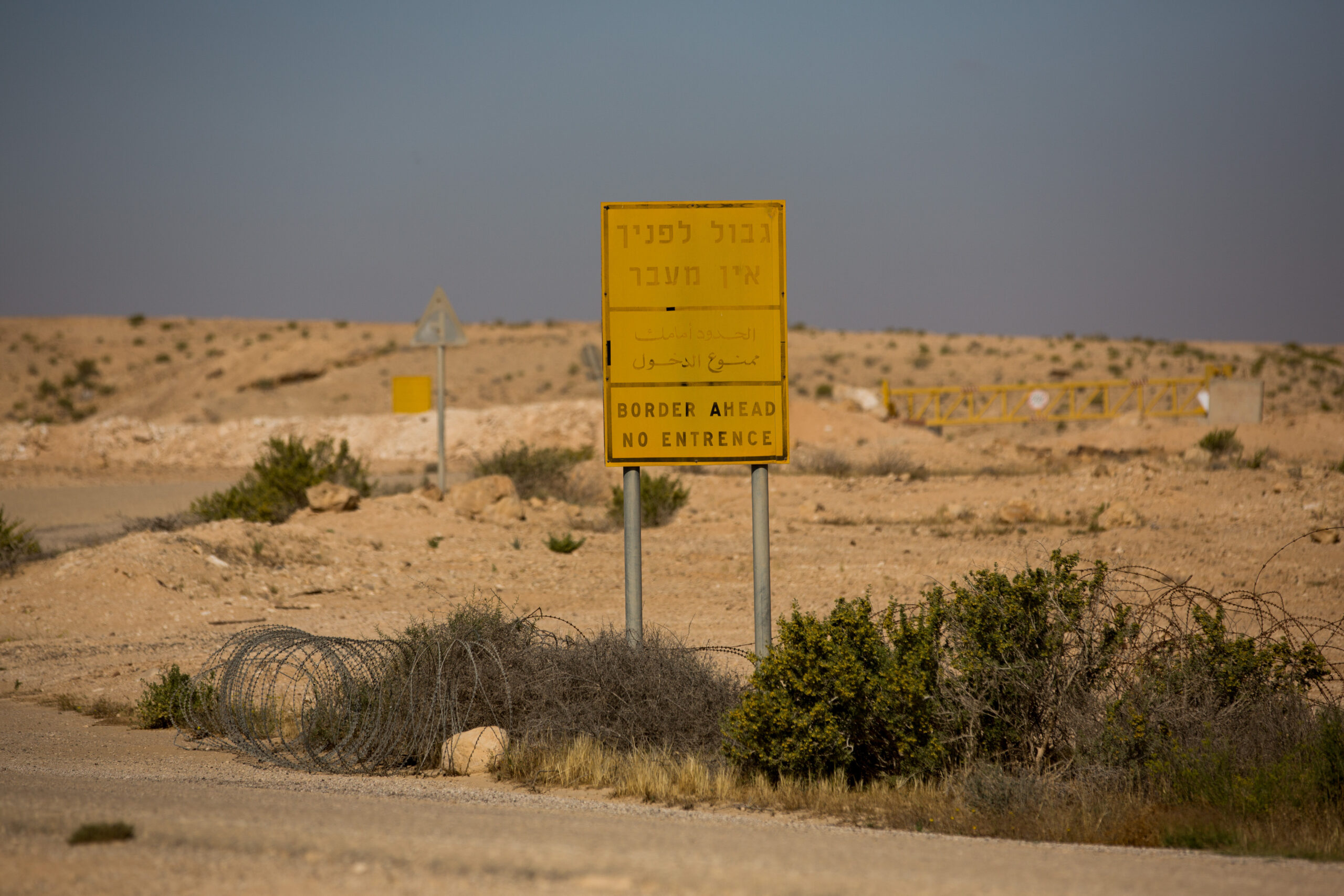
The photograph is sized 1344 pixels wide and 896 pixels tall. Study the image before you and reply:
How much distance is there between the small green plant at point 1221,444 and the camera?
866 inches

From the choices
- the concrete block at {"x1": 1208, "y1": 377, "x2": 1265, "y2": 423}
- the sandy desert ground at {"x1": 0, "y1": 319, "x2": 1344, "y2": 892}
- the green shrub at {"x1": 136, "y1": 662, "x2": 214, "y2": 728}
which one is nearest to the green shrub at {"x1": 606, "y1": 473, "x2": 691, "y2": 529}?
the sandy desert ground at {"x1": 0, "y1": 319, "x2": 1344, "y2": 892}

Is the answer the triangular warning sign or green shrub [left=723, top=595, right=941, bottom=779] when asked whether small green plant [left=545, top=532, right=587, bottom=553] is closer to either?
the triangular warning sign

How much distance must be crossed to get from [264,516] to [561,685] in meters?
10.4

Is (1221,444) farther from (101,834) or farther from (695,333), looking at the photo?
(101,834)

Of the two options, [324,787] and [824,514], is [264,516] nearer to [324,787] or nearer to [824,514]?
[824,514]

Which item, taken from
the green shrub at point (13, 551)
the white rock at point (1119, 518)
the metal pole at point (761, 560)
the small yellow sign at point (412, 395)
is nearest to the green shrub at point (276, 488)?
the small yellow sign at point (412, 395)

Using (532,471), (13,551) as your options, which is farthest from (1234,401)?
(13,551)

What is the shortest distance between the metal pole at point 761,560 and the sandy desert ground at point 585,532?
2.73 metres

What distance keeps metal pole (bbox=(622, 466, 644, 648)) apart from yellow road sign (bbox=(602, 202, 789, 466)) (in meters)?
0.22

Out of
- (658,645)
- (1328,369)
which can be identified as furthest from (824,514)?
(1328,369)

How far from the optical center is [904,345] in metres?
66.8

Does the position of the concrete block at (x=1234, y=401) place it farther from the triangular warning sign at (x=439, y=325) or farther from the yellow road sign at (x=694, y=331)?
the yellow road sign at (x=694, y=331)

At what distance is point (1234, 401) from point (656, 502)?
64.0 feet

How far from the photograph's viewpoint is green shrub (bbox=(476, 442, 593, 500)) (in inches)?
766
